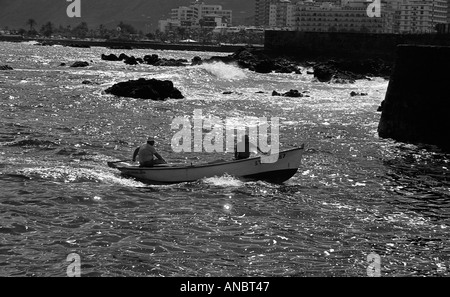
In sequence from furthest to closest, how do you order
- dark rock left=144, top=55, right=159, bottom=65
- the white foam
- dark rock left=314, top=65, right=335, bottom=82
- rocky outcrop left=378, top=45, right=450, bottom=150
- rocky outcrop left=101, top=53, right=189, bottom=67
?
1. dark rock left=144, top=55, right=159, bottom=65
2. rocky outcrop left=101, top=53, right=189, bottom=67
3. the white foam
4. dark rock left=314, top=65, right=335, bottom=82
5. rocky outcrop left=378, top=45, right=450, bottom=150

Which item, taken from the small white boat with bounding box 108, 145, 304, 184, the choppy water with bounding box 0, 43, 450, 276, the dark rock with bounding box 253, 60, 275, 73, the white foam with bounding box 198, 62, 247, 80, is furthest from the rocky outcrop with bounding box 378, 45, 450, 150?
the dark rock with bounding box 253, 60, 275, 73

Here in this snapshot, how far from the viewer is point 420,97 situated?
103 feet

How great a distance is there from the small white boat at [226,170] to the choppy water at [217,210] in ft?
1.02

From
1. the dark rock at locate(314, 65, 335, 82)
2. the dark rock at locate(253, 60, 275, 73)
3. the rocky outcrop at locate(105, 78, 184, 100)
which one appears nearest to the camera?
the rocky outcrop at locate(105, 78, 184, 100)

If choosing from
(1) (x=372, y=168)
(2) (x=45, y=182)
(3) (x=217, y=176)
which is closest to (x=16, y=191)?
(2) (x=45, y=182)

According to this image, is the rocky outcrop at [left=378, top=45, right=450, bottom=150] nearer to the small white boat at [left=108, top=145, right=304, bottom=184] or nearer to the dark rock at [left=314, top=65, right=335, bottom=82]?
the small white boat at [left=108, top=145, right=304, bottom=184]

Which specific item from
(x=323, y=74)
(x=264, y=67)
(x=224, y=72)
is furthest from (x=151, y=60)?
(x=323, y=74)

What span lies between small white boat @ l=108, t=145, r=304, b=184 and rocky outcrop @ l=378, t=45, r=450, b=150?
9.85m

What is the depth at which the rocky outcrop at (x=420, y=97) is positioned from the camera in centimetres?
3083

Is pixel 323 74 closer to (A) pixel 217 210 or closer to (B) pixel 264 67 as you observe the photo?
(B) pixel 264 67

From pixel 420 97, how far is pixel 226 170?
39.3ft

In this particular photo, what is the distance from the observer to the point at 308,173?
2536cm

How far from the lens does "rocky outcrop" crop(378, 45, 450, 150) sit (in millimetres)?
30828

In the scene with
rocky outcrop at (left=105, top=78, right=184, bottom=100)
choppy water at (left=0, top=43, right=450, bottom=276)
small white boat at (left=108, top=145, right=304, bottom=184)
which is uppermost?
rocky outcrop at (left=105, top=78, right=184, bottom=100)
